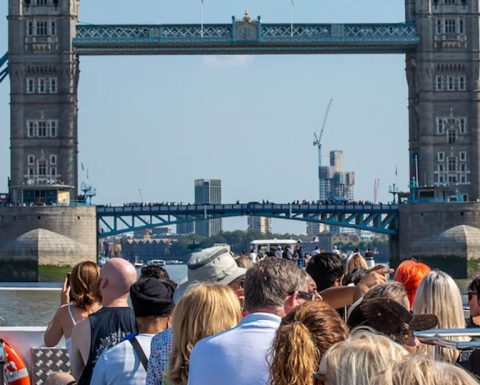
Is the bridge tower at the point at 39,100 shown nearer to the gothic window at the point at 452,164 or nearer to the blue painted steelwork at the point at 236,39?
the blue painted steelwork at the point at 236,39

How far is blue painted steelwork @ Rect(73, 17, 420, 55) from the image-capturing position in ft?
302

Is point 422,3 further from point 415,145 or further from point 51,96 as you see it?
point 51,96

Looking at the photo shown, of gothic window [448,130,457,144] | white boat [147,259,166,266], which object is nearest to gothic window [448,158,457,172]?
gothic window [448,130,457,144]

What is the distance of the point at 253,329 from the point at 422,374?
84.3 inches

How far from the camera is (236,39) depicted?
92.6 m

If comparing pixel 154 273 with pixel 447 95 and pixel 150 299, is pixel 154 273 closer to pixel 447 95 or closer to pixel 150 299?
pixel 150 299

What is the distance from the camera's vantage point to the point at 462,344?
6285 millimetres

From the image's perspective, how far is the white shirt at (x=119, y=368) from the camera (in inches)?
320

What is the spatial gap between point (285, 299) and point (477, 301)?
7.81 feet

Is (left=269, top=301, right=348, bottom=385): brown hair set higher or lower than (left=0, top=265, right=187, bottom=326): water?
higher

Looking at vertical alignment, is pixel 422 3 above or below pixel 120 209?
above

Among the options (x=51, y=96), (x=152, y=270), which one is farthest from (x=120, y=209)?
(x=152, y=270)

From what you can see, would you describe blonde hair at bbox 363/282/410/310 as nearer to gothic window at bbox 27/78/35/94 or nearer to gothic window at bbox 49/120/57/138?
gothic window at bbox 49/120/57/138

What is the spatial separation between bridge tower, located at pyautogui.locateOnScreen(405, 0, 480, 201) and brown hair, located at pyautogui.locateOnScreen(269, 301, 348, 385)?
8890 centimetres
